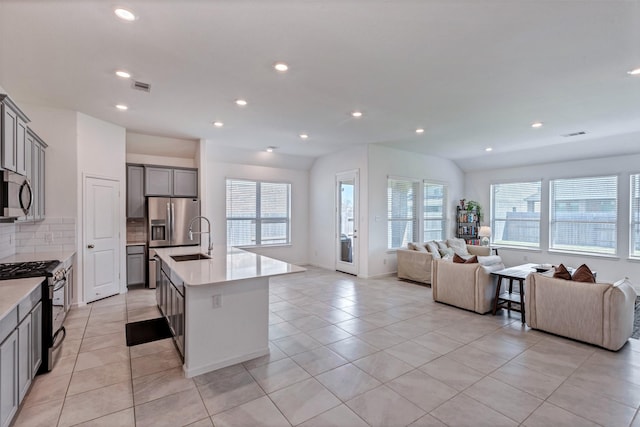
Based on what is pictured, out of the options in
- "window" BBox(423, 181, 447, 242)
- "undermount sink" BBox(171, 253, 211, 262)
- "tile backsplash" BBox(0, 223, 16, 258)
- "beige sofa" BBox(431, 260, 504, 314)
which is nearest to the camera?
"tile backsplash" BBox(0, 223, 16, 258)

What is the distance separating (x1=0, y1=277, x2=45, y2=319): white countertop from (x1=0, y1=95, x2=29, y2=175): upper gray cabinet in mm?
1106

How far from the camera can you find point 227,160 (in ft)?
23.0

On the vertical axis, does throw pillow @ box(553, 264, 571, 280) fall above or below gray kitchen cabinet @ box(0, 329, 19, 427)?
above

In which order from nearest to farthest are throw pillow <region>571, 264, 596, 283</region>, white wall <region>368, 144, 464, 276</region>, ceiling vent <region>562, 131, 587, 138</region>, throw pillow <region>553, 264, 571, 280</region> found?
throw pillow <region>571, 264, 596, 283</region> < throw pillow <region>553, 264, 571, 280</region> < ceiling vent <region>562, 131, 587, 138</region> < white wall <region>368, 144, 464, 276</region>

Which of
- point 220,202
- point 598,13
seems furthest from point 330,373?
point 220,202

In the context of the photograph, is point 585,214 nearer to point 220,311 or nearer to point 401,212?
point 401,212

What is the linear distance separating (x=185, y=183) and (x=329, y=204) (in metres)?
3.31

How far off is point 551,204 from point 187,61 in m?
8.10

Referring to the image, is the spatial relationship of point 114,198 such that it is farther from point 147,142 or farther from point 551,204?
point 551,204

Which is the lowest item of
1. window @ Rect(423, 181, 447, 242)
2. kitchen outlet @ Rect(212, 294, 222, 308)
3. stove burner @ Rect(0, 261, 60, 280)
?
kitchen outlet @ Rect(212, 294, 222, 308)

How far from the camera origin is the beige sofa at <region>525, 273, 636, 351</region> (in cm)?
316

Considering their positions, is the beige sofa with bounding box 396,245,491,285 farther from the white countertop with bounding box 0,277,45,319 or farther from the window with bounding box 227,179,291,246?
Answer: the white countertop with bounding box 0,277,45,319

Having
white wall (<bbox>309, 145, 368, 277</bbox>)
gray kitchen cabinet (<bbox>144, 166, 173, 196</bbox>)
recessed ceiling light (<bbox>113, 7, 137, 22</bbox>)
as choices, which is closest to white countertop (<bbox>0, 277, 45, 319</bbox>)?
recessed ceiling light (<bbox>113, 7, 137, 22</bbox>)

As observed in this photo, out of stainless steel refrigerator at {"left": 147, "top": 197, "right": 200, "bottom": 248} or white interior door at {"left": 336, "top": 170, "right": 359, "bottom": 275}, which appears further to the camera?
white interior door at {"left": 336, "top": 170, "right": 359, "bottom": 275}
